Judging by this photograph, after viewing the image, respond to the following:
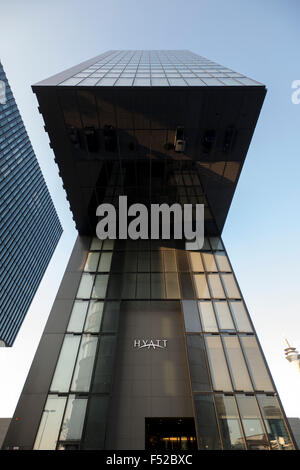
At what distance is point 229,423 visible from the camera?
9680mm

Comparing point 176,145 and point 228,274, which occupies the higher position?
point 176,145

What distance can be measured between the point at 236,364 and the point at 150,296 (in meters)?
6.39

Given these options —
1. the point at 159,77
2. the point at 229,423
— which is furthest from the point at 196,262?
the point at 159,77

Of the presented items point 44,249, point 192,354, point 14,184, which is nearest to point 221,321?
point 192,354

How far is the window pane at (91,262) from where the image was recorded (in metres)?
17.4

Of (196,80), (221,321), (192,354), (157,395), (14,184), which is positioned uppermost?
(14,184)

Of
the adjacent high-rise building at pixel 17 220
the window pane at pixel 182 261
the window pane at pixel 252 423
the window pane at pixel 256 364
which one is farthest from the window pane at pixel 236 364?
the adjacent high-rise building at pixel 17 220

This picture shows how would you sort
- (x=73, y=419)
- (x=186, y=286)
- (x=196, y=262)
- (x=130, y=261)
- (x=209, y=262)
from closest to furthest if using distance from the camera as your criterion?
1. (x=73, y=419)
2. (x=186, y=286)
3. (x=209, y=262)
4. (x=196, y=262)
5. (x=130, y=261)

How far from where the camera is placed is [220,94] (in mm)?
12875

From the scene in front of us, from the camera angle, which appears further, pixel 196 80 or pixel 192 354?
pixel 196 80

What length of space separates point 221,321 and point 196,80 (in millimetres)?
14192

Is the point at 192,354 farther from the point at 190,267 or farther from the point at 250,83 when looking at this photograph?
the point at 250,83

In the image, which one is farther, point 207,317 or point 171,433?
point 207,317

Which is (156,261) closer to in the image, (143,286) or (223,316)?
(143,286)
